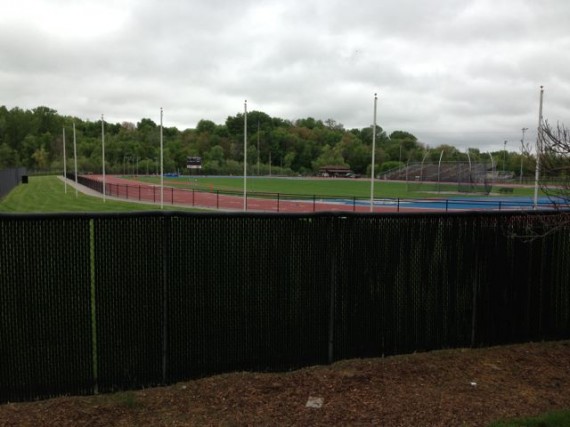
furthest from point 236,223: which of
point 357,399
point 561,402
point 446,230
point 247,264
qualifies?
point 561,402

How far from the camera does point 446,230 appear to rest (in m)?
6.10

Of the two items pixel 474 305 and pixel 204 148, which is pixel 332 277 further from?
pixel 204 148

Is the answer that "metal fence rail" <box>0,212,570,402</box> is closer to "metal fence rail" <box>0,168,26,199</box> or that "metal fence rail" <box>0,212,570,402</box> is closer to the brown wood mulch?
the brown wood mulch

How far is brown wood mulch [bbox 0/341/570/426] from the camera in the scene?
4.39 meters

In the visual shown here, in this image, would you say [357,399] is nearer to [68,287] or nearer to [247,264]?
[247,264]

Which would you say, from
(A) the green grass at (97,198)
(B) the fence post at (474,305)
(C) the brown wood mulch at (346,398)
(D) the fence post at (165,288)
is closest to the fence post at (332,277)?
(C) the brown wood mulch at (346,398)

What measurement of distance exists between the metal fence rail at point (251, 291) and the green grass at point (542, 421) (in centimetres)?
168

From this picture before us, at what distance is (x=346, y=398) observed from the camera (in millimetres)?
4848

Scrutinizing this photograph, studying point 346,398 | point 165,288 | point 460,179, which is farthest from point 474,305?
point 460,179

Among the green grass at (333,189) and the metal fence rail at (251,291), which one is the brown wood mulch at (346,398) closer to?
the metal fence rail at (251,291)

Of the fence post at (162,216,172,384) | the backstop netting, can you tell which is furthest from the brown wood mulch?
the backstop netting

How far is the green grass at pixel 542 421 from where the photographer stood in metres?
4.32

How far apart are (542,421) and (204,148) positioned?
155325 millimetres

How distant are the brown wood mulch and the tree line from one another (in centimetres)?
12212
